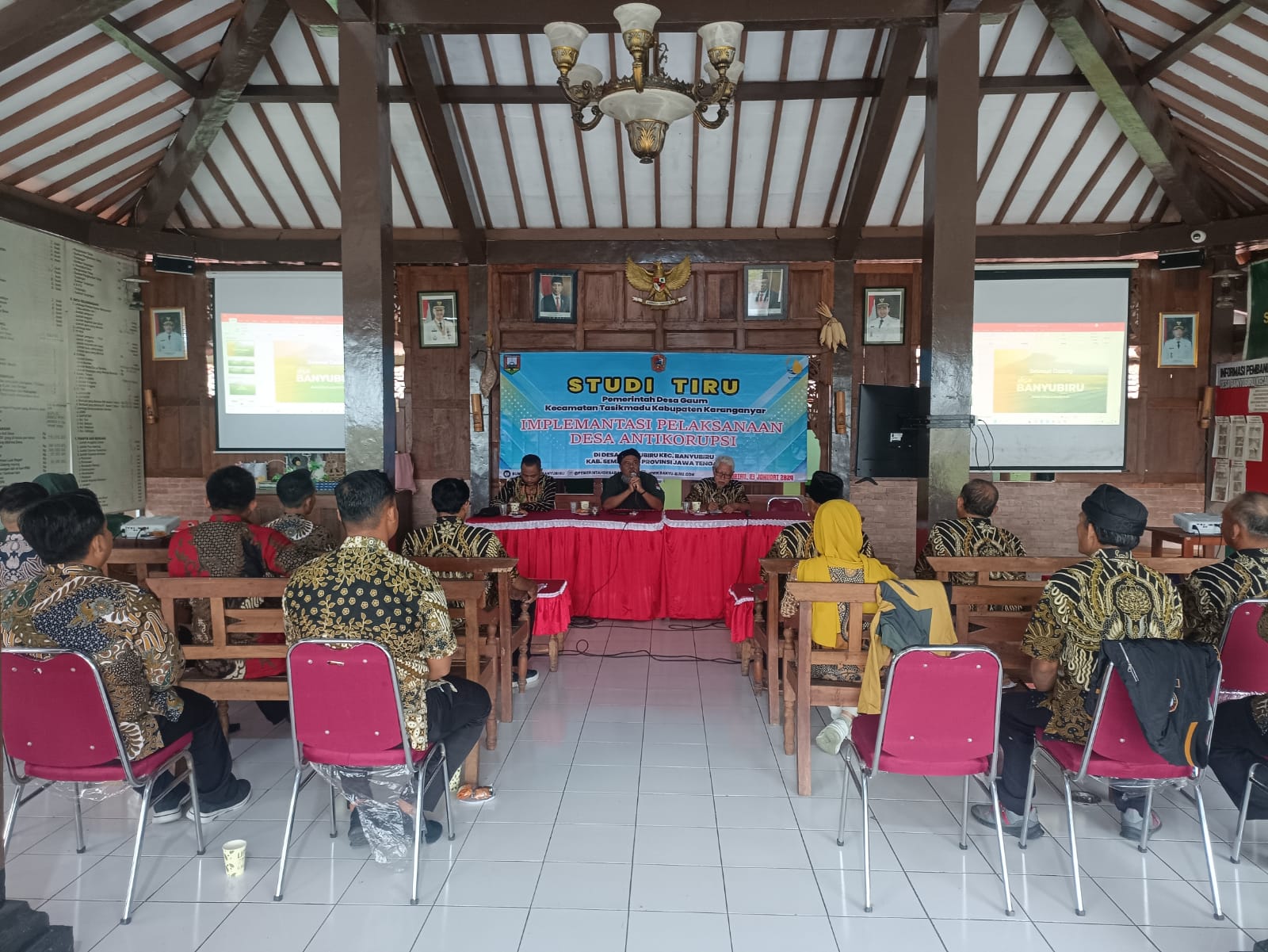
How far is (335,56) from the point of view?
5.66 meters

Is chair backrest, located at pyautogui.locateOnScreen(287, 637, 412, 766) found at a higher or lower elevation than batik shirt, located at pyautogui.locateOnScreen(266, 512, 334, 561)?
lower

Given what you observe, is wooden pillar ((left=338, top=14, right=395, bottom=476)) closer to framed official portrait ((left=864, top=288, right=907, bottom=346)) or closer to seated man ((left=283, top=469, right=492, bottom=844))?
seated man ((left=283, top=469, right=492, bottom=844))

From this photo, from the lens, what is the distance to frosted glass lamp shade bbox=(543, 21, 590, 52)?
3410mm

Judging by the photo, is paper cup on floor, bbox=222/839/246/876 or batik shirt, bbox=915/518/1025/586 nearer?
paper cup on floor, bbox=222/839/246/876

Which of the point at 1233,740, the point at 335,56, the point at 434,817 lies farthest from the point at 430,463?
the point at 1233,740

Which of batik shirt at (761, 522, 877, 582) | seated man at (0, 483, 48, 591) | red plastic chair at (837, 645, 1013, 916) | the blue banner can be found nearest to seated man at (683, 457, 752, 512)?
the blue banner

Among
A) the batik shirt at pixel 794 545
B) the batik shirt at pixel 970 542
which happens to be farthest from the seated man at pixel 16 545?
the batik shirt at pixel 970 542

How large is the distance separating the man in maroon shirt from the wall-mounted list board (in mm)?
3667

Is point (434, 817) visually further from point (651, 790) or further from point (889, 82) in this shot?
point (889, 82)

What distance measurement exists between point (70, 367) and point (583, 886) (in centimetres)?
663

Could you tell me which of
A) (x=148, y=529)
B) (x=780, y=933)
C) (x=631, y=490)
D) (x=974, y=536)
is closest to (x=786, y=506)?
(x=631, y=490)

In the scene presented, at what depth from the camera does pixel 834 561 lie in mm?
3301

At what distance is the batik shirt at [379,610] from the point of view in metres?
2.49

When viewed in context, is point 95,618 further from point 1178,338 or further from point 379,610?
point 1178,338
